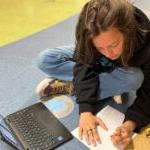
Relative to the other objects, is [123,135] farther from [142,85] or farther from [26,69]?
[26,69]

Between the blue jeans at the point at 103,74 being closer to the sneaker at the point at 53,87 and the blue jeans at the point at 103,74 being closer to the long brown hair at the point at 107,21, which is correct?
the sneaker at the point at 53,87

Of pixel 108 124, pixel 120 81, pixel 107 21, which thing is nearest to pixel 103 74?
pixel 120 81

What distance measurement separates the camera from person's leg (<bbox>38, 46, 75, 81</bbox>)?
4.27ft

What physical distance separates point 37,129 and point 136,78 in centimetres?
41

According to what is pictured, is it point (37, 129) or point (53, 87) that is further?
point (53, 87)

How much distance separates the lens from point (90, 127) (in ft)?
3.41

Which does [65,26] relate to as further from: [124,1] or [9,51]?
[124,1]

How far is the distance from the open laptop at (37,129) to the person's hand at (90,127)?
0.28 ft

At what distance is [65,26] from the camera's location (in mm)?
1969

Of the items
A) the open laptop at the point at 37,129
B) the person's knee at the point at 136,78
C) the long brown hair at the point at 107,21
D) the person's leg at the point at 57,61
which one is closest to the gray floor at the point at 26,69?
the open laptop at the point at 37,129

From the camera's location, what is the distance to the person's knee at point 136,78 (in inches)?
41.4

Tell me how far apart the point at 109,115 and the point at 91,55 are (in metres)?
0.25

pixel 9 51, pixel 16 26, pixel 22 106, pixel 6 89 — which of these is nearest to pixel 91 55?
pixel 22 106

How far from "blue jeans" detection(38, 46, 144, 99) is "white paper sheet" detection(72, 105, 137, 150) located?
7cm
